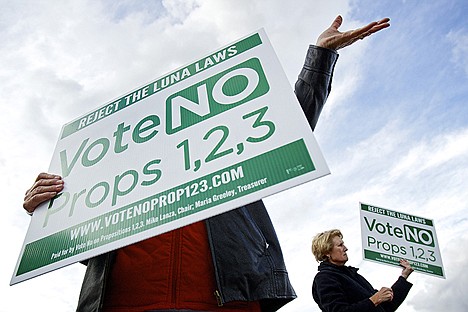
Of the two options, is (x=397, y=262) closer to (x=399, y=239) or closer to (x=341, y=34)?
(x=399, y=239)

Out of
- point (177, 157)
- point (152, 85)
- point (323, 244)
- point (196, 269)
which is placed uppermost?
point (152, 85)

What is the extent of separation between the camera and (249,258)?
1.89 m

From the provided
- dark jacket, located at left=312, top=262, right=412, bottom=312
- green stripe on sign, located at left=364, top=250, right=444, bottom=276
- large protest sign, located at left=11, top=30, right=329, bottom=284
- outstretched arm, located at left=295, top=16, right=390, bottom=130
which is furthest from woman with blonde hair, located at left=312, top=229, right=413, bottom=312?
large protest sign, located at left=11, top=30, right=329, bottom=284

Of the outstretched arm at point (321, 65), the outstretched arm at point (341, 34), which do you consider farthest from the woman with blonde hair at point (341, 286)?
the outstretched arm at point (341, 34)

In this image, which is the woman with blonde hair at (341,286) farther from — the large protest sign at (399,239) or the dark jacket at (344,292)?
the large protest sign at (399,239)

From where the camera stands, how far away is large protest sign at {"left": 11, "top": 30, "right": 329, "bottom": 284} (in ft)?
4.70

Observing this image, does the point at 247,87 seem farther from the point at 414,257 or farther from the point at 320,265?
the point at 414,257

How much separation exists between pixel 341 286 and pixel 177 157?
194 cm

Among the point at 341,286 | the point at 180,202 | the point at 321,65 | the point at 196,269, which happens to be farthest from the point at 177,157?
the point at 341,286

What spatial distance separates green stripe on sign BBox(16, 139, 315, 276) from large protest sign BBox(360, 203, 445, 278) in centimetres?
278

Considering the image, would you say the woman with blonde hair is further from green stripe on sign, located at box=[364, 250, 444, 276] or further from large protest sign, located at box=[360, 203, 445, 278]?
large protest sign, located at box=[360, 203, 445, 278]

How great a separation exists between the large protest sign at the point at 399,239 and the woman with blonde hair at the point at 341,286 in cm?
40

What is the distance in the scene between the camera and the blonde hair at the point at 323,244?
3381 mm

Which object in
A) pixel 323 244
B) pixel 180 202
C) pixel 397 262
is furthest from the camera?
pixel 397 262
